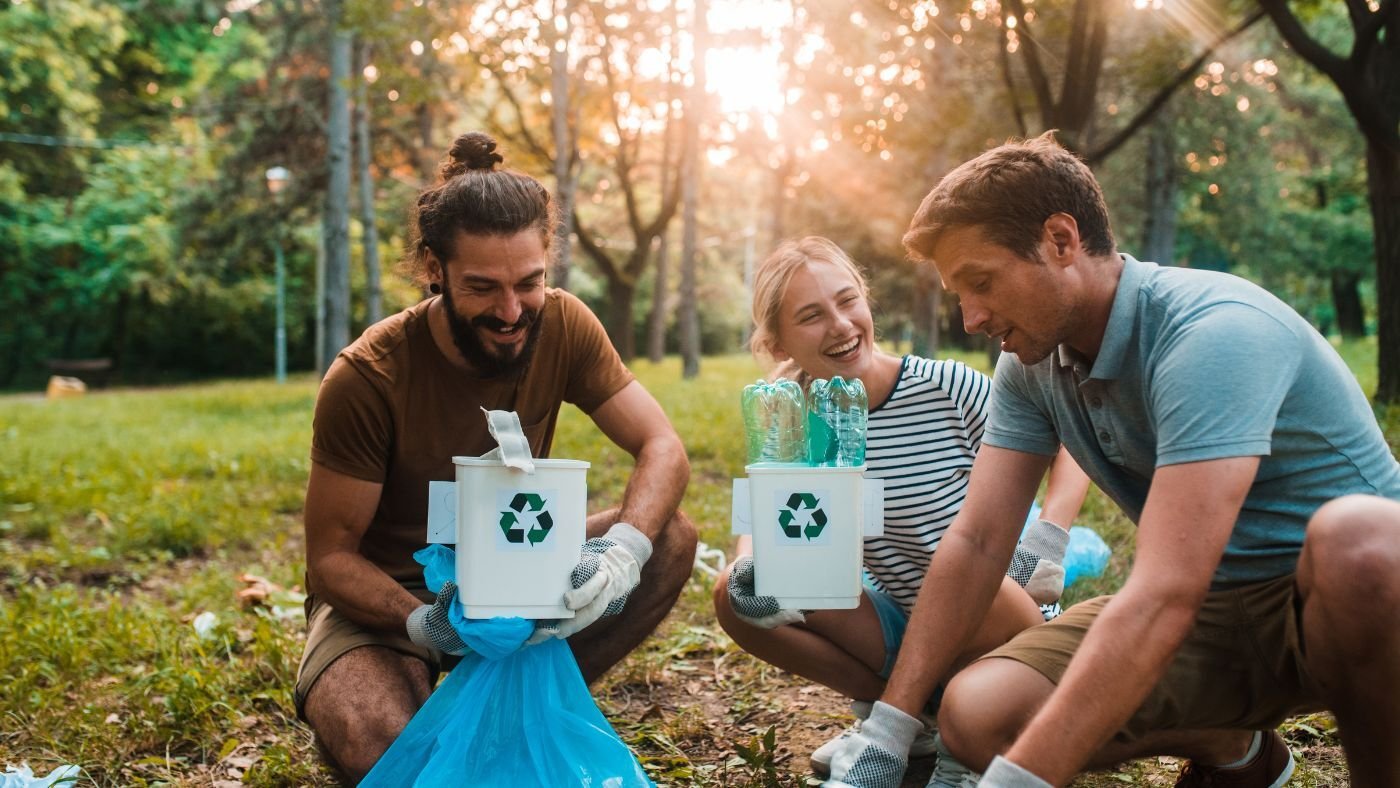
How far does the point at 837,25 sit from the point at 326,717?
31.8ft

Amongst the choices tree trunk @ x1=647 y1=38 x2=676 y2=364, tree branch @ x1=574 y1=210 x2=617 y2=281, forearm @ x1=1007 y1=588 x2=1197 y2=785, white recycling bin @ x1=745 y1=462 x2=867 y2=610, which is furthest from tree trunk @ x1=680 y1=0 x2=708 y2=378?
forearm @ x1=1007 y1=588 x2=1197 y2=785

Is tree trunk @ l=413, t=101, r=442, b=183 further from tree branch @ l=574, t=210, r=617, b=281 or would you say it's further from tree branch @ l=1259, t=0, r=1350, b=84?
tree branch @ l=1259, t=0, r=1350, b=84

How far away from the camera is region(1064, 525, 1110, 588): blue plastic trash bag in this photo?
3.70 m

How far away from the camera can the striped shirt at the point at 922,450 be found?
267 centimetres

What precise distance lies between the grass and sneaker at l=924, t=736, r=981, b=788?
379 mm

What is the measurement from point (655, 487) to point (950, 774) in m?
1.01

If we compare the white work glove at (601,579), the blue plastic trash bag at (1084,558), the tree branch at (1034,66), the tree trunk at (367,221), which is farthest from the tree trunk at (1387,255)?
the tree trunk at (367,221)

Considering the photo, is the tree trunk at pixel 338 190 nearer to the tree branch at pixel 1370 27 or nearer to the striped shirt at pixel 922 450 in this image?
the tree branch at pixel 1370 27

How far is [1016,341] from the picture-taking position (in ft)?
6.68

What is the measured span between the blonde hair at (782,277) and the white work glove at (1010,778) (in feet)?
4.24

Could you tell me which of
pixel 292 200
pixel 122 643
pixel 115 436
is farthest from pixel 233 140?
pixel 122 643

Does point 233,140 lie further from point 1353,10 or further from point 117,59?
point 1353,10

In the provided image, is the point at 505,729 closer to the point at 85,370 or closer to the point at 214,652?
the point at 214,652

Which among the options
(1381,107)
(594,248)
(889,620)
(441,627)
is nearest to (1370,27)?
(1381,107)
